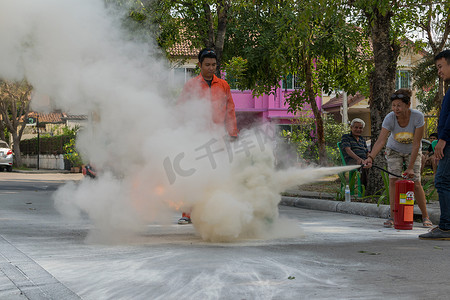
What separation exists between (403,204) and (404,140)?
2.72ft

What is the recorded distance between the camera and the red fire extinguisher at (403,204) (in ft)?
23.6

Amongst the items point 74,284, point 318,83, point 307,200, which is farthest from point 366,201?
point 318,83

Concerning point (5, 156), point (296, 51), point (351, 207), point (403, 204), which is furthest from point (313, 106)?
point (5, 156)

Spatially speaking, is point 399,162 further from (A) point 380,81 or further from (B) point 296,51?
(B) point 296,51

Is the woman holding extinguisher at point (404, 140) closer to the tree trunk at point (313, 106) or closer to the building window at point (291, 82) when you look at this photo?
the tree trunk at point (313, 106)

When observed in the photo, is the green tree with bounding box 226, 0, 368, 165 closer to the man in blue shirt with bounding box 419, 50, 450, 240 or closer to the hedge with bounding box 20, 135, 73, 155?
the man in blue shirt with bounding box 419, 50, 450, 240

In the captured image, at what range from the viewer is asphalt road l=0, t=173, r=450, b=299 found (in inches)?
149

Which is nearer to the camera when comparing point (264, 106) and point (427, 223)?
point (427, 223)

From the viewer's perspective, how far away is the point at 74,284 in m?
3.99

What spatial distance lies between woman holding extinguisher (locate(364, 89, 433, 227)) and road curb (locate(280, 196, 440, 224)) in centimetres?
92

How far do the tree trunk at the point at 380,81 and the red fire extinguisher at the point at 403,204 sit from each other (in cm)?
379

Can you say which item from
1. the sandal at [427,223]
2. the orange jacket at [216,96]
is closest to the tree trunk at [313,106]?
the sandal at [427,223]

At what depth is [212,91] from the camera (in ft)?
22.6

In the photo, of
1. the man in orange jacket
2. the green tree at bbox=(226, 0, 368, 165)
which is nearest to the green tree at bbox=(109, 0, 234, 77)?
the green tree at bbox=(226, 0, 368, 165)
